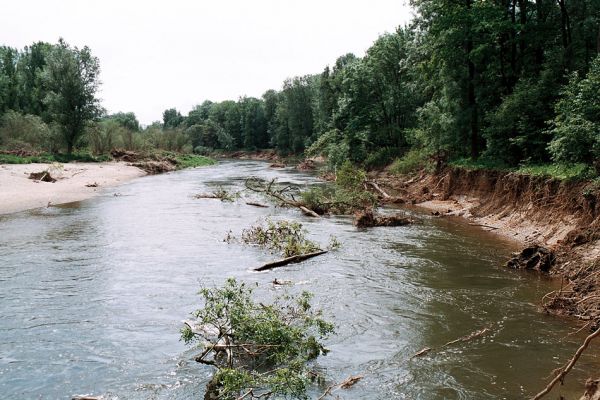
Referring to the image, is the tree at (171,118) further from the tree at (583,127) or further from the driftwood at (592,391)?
the driftwood at (592,391)

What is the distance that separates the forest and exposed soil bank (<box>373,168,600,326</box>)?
1.12 metres

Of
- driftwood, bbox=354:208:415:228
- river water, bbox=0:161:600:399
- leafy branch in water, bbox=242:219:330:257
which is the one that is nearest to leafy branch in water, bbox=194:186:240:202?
river water, bbox=0:161:600:399

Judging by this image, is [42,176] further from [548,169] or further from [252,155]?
[252,155]

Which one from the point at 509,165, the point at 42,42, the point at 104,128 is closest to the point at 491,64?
the point at 509,165

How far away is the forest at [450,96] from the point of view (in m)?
21.8

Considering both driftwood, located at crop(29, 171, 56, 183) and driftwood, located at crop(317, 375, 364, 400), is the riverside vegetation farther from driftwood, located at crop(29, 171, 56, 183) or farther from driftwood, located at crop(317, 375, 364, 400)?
driftwood, located at crop(29, 171, 56, 183)

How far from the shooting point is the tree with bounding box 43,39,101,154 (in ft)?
182

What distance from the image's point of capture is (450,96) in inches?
1163

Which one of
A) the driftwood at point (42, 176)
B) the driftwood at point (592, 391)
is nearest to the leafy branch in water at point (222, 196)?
the driftwood at point (42, 176)

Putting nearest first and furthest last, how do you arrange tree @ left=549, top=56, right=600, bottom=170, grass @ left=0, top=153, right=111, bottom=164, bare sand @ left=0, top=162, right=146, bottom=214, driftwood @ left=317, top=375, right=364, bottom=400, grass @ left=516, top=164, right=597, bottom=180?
driftwood @ left=317, top=375, right=364, bottom=400 → tree @ left=549, top=56, right=600, bottom=170 → grass @ left=516, top=164, right=597, bottom=180 → bare sand @ left=0, top=162, right=146, bottom=214 → grass @ left=0, top=153, right=111, bottom=164

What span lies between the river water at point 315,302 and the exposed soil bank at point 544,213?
754 mm

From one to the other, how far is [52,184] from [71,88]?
24.5 m

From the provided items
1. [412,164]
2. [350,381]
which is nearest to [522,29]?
[412,164]

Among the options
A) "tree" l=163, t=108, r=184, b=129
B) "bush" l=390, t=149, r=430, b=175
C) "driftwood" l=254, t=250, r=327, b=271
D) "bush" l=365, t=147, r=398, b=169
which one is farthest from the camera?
"tree" l=163, t=108, r=184, b=129
